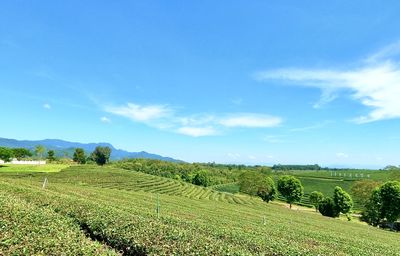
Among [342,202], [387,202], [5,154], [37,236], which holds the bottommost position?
[342,202]

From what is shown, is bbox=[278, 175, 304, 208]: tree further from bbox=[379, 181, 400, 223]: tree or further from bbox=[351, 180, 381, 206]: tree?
bbox=[379, 181, 400, 223]: tree

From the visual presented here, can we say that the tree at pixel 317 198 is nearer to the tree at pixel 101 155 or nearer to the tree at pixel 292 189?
the tree at pixel 292 189

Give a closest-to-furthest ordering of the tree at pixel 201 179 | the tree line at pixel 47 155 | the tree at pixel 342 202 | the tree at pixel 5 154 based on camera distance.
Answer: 1. the tree at pixel 342 202
2. the tree at pixel 5 154
3. the tree line at pixel 47 155
4. the tree at pixel 201 179

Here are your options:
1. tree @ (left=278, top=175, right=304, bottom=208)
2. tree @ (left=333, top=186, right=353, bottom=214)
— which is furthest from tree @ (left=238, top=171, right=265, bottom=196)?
tree @ (left=333, top=186, right=353, bottom=214)

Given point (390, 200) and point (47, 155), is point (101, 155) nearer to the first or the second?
point (47, 155)

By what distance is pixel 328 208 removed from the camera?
95875 millimetres

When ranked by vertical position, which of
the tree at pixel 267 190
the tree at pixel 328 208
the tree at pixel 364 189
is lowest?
the tree at pixel 328 208

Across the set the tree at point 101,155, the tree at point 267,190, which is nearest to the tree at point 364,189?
the tree at point 267,190

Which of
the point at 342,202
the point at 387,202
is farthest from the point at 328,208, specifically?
the point at 387,202

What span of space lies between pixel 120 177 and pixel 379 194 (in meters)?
66.5

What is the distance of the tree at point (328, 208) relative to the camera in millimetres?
94688

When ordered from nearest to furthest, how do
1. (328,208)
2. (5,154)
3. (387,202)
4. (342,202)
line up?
(387,202), (342,202), (328,208), (5,154)

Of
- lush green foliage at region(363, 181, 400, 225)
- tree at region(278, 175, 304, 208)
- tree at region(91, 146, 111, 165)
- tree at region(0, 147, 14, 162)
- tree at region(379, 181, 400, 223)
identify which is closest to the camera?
tree at region(379, 181, 400, 223)

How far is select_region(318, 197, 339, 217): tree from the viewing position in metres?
94.7
